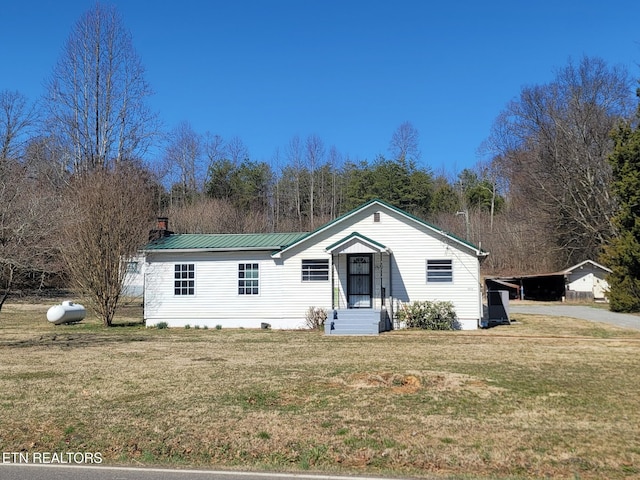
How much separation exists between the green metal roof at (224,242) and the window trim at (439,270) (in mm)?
5023

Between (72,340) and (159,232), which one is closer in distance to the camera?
(72,340)

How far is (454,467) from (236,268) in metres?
16.8

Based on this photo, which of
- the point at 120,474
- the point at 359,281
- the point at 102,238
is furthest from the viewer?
the point at 102,238

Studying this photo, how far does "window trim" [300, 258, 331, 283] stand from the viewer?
20.9 metres

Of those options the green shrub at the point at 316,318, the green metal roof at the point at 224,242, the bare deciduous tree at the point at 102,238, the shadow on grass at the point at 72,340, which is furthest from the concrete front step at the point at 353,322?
the bare deciduous tree at the point at 102,238

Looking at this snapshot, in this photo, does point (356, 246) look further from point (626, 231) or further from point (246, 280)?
point (626, 231)

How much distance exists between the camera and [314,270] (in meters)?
20.9

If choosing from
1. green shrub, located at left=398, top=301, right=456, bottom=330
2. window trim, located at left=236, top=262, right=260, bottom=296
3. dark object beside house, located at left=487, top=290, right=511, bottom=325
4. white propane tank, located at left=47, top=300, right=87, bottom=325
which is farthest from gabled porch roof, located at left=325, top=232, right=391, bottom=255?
white propane tank, located at left=47, top=300, right=87, bottom=325

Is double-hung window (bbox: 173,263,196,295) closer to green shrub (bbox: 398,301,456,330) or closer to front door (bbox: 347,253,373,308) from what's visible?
front door (bbox: 347,253,373,308)

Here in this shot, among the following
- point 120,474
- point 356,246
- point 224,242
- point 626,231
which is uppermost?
point 626,231

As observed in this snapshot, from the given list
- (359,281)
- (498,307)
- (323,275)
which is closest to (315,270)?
(323,275)

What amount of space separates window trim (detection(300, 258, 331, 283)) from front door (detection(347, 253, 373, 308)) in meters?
0.93

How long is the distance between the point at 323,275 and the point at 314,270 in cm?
40

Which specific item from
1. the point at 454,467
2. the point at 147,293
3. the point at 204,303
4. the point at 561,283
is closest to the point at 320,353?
the point at 454,467
